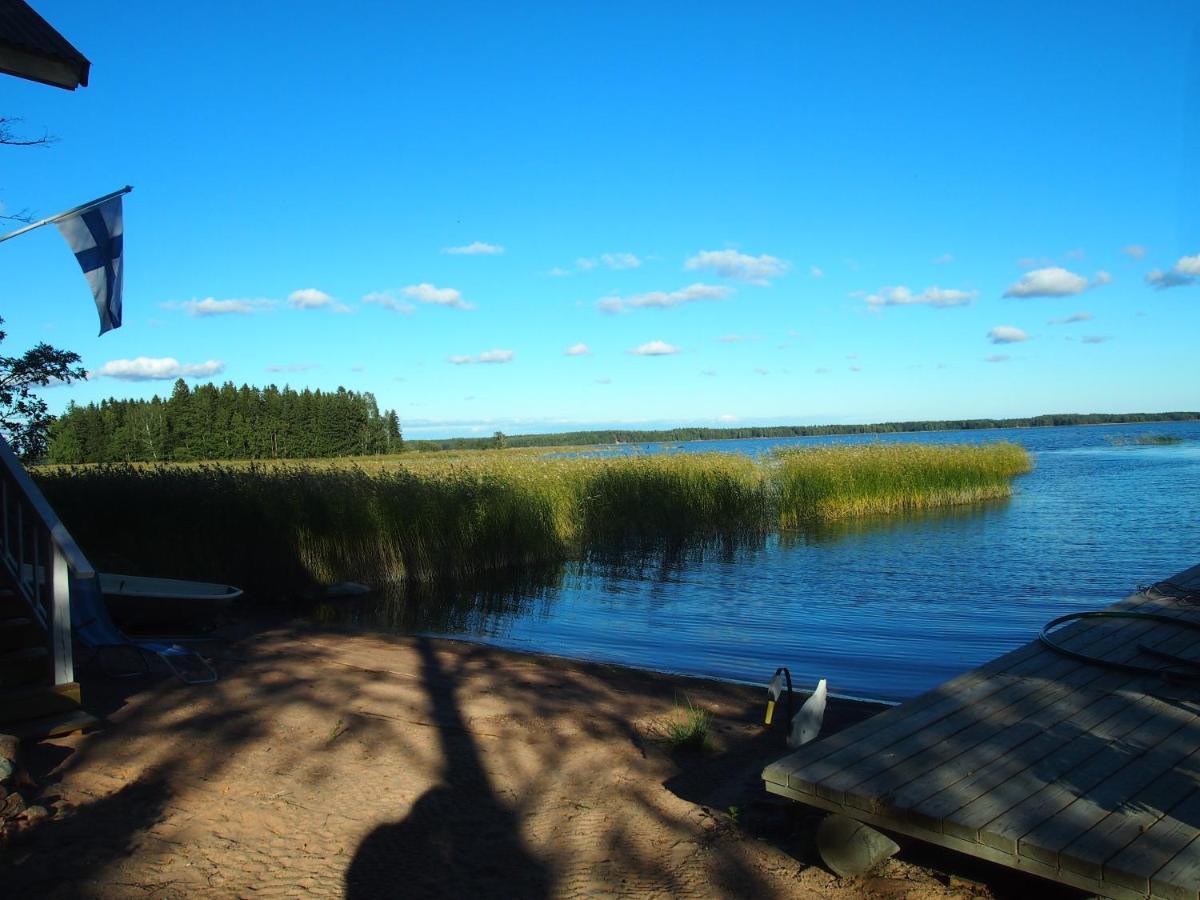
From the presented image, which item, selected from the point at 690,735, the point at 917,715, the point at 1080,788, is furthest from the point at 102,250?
the point at 1080,788

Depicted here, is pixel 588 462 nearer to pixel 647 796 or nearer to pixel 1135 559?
pixel 1135 559

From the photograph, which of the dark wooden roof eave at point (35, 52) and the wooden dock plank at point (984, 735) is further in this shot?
the dark wooden roof eave at point (35, 52)

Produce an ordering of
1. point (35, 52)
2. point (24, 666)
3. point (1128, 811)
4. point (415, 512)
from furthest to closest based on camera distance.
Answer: point (415, 512)
point (24, 666)
point (35, 52)
point (1128, 811)

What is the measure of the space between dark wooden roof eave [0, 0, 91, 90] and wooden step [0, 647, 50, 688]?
11.7ft

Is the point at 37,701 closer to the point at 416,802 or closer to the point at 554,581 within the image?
the point at 416,802

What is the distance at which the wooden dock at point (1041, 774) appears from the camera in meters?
3.57

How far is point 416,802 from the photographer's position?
525 cm

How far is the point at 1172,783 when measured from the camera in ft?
13.9

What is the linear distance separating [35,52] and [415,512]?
12210 millimetres

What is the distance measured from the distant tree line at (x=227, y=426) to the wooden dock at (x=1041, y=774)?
41.7m

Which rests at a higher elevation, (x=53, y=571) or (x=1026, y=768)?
(x=53, y=571)

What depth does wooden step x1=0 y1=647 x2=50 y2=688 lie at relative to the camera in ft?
19.2

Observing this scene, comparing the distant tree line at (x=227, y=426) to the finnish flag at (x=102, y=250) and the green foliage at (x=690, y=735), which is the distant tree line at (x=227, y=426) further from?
the green foliage at (x=690, y=735)

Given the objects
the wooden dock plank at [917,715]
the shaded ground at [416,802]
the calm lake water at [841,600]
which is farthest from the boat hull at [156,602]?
the wooden dock plank at [917,715]
